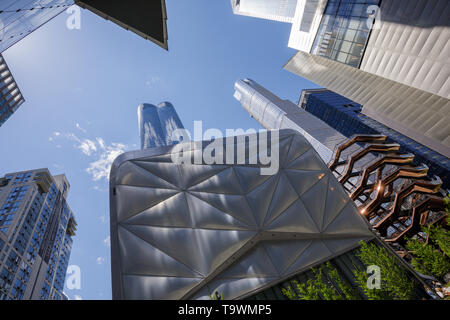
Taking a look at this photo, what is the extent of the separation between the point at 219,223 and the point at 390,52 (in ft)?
64.6

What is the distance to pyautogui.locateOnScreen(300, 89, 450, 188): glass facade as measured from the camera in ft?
154

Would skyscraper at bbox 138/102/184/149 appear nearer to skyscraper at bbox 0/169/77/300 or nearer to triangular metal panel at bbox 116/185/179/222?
skyscraper at bbox 0/169/77/300

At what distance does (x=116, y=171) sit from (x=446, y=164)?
63.1m

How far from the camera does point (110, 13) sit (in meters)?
10.9

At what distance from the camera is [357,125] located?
64188 millimetres

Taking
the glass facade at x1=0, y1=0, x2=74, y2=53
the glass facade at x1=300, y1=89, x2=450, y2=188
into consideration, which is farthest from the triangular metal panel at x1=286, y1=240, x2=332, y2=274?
the glass facade at x1=300, y1=89, x2=450, y2=188

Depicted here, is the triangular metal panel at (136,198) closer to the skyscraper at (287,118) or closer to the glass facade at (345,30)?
the glass facade at (345,30)

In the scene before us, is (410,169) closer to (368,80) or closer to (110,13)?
(368,80)

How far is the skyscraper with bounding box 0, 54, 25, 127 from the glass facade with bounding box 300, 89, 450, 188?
108m

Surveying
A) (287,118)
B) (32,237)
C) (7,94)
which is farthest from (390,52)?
(7,94)
